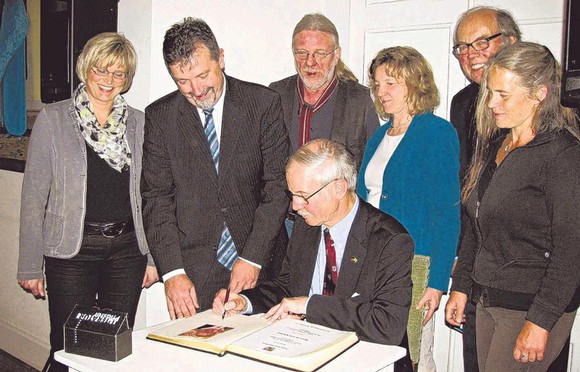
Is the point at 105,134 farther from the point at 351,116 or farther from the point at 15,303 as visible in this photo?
the point at 15,303

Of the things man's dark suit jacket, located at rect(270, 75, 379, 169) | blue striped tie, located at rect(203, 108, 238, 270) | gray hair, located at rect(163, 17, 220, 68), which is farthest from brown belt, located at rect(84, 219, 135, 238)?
man's dark suit jacket, located at rect(270, 75, 379, 169)

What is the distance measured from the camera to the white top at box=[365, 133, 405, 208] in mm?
2596

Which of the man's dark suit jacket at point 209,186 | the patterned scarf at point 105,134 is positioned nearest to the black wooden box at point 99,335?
the man's dark suit jacket at point 209,186

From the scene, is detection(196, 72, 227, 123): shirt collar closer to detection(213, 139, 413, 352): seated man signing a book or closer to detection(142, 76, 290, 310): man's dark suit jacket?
detection(142, 76, 290, 310): man's dark suit jacket

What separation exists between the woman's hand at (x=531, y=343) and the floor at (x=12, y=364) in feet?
9.81

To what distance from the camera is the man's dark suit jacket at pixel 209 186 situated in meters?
2.48

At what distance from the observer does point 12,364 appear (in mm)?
3947

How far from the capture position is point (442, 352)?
3.43 metres

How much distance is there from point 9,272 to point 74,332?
2.44 meters

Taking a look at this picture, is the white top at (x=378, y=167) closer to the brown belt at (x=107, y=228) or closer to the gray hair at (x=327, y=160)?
the gray hair at (x=327, y=160)

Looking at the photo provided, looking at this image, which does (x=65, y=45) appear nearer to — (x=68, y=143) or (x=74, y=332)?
(x=68, y=143)

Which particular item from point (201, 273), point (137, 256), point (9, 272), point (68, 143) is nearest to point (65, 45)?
point (68, 143)

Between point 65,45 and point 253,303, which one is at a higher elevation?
point 65,45

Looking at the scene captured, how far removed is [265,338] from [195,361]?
0.20 metres
